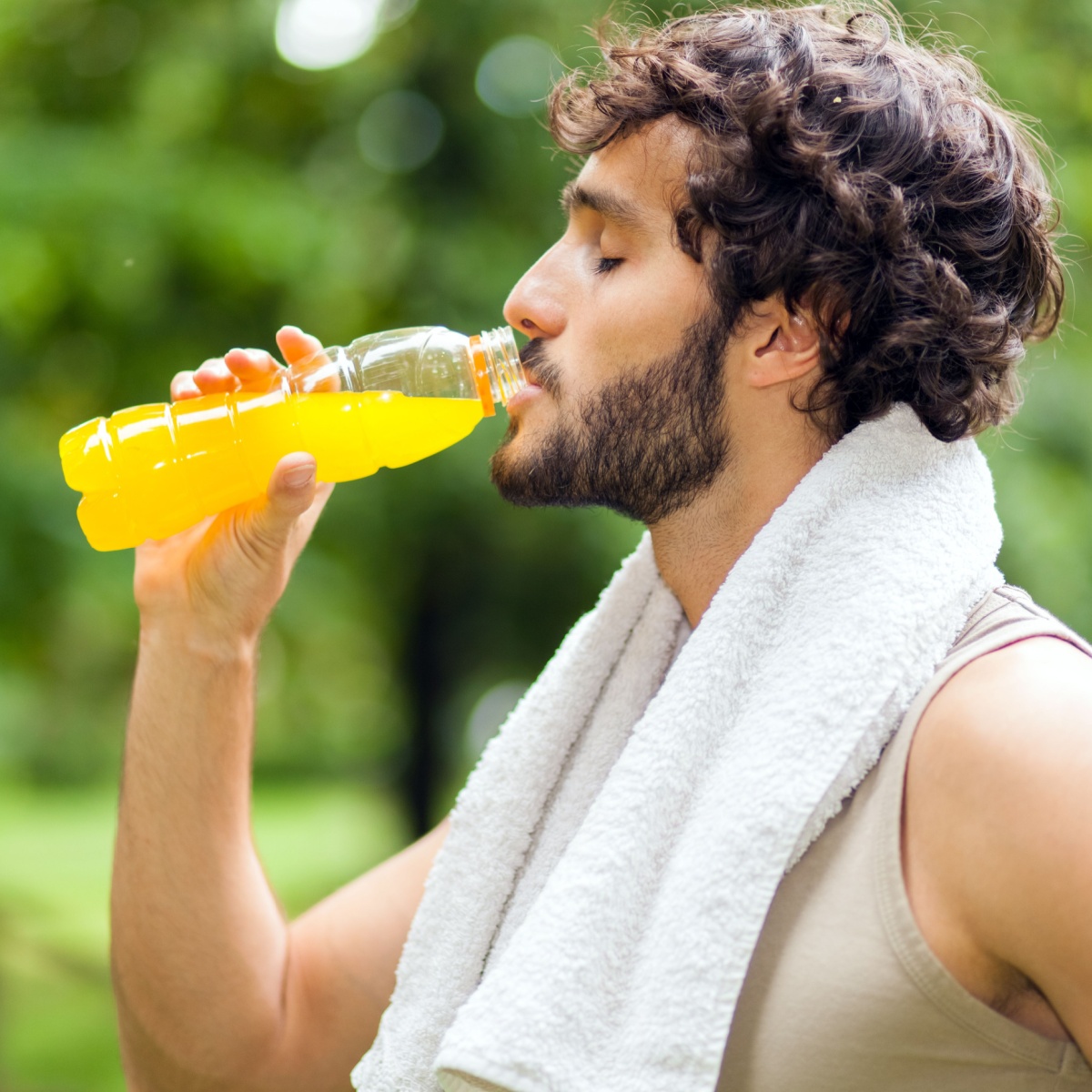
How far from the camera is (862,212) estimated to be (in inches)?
72.5

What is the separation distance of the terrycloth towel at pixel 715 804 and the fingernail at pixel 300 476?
0.63 m

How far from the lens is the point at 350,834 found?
61.9 feet

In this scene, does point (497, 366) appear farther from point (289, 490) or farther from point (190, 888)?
point (190, 888)

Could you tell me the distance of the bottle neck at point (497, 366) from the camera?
6.57ft

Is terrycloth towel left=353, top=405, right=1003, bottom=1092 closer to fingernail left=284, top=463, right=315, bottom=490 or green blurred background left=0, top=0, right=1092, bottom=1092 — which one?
fingernail left=284, top=463, right=315, bottom=490

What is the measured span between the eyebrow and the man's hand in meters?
0.50

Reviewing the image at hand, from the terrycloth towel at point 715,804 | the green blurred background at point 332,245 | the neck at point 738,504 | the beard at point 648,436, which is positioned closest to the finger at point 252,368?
the beard at point 648,436

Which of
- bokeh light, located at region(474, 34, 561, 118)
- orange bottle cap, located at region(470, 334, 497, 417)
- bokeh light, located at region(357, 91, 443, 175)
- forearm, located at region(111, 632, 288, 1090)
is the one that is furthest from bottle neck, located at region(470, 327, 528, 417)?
bokeh light, located at region(357, 91, 443, 175)

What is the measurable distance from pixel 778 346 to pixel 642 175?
0.35 meters

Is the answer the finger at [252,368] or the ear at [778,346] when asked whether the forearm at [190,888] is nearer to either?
the finger at [252,368]

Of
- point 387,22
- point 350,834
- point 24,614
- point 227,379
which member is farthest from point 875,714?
point 350,834

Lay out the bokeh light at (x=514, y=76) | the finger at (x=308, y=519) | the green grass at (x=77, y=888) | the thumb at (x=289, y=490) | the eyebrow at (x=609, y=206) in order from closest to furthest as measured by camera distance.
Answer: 1. the thumb at (x=289, y=490)
2. the eyebrow at (x=609, y=206)
3. the finger at (x=308, y=519)
4. the bokeh light at (x=514, y=76)
5. the green grass at (x=77, y=888)

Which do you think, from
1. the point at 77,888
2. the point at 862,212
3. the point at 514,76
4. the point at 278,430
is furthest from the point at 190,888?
the point at 77,888

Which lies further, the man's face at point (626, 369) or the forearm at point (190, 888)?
the forearm at point (190, 888)
